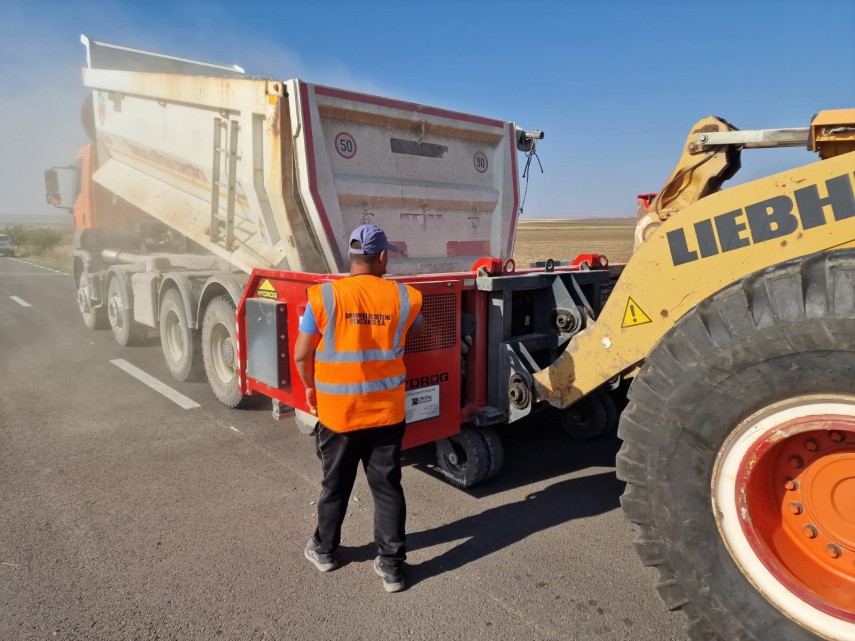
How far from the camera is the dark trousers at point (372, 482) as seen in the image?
282 cm

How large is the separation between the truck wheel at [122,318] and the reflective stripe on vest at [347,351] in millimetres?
6117

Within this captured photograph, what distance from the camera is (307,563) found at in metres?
2.99

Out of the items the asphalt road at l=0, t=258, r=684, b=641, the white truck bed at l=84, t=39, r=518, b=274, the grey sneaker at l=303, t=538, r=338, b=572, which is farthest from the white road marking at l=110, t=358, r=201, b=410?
the grey sneaker at l=303, t=538, r=338, b=572

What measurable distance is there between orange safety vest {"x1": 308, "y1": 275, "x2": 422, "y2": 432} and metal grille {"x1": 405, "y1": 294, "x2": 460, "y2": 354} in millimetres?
691

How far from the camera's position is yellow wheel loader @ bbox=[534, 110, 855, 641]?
74.4 inches

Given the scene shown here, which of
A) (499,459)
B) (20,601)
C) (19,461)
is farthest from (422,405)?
(19,461)

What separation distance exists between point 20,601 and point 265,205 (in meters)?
3.02

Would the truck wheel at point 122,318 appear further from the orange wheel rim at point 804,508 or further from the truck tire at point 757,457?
the orange wheel rim at point 804,508

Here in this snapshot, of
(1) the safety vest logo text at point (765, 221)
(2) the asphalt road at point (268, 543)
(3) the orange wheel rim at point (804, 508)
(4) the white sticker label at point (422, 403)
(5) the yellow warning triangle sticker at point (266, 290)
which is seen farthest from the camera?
(5) the yellow warning triangle sticker at point (266, 290)

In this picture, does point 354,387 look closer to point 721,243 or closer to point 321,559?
point 321,559

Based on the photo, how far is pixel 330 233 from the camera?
4.41 m

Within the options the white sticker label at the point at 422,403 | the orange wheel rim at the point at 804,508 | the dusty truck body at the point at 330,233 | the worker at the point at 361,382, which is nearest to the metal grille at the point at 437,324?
the dusty truck body at the point at 330,233

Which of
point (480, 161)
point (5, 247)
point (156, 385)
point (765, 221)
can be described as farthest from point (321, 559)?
point (5, 247)

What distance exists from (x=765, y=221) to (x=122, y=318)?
7.89 meters
